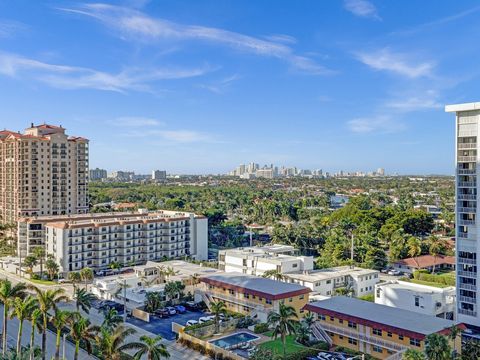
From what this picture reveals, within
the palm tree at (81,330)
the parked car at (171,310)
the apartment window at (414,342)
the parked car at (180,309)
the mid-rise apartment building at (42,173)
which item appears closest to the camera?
the palm tree at (81,330)

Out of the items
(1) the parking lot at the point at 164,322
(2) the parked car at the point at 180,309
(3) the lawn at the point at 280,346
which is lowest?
(1) the parking lot at the point at 164,322

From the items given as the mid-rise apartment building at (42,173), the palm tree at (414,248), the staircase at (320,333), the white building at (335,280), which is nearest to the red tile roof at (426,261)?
the palm tree at (414,248)

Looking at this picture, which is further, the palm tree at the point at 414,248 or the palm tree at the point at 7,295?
the palm tree at the point at 414,248

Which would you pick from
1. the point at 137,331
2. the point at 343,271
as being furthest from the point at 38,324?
the point at 343,271

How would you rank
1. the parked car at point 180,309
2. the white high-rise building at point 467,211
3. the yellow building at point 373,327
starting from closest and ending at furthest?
the yellow building at point 373,327 < the white high-rise building at point 467,211 < the parked car at point 180,309

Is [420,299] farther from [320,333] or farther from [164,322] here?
[164,322]

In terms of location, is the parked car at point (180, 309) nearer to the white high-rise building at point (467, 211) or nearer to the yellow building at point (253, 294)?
the yellow building at point (253, 294)

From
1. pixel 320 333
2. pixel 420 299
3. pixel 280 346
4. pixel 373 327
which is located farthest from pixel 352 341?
pixel 420 299

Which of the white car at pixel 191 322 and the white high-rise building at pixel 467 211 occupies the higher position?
the white high-rise building at pixel 467 211
